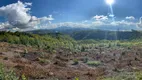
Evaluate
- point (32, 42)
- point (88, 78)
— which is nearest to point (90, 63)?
point (88, 78)

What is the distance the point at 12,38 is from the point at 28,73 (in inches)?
2760

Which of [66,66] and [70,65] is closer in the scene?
[66,66]

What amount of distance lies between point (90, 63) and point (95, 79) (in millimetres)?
11532

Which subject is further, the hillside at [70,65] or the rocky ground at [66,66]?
the rocky ground at [66,66]

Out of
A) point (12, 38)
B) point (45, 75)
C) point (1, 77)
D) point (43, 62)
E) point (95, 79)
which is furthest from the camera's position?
point (12, 38)

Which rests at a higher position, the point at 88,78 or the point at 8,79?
the point at 8,79

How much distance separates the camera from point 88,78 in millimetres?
20922

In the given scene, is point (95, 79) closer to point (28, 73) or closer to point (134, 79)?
point (134, 79)

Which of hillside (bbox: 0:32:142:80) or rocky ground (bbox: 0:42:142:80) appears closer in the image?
hillside (bbox: 0:32:142:80)

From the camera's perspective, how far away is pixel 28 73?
2144cm

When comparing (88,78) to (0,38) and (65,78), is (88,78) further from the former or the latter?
(0,38)

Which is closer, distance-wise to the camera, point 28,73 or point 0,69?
point 0,69

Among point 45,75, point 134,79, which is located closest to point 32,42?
point 45,75

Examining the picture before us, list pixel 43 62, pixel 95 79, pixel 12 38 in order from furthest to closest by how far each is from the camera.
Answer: pixel 12 38
pixel 43 62
pixel 95 79
